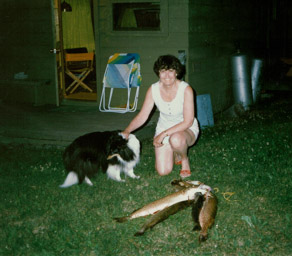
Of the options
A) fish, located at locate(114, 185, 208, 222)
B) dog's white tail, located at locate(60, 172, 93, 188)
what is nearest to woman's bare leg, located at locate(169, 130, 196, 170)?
fish, located at locate(114, 185, 208, 222)

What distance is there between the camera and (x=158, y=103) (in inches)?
184

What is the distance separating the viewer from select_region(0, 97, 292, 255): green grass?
328 cm

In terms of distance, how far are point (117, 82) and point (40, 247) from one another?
4.58 metres

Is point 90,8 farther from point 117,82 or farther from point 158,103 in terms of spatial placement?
point 158,103

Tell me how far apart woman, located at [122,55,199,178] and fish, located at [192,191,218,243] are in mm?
962

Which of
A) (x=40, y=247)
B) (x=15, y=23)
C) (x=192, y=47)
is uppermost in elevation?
(x=15, y=23)

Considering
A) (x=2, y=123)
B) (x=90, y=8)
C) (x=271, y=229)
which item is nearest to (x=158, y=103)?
(x=271, y=229)

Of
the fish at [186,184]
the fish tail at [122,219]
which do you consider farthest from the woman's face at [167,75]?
the fish tail at [122,219]

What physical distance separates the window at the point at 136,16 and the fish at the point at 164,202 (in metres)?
4.26

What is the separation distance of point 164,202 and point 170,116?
4.18 ft

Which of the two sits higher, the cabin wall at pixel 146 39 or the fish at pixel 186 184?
the cabin wall at pixel 146 39

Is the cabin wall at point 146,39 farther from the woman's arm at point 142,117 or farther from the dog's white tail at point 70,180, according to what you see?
the dog's white tail at point 70,180

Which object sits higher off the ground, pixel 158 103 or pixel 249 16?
pixel 249 16

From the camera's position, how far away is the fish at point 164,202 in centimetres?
368
